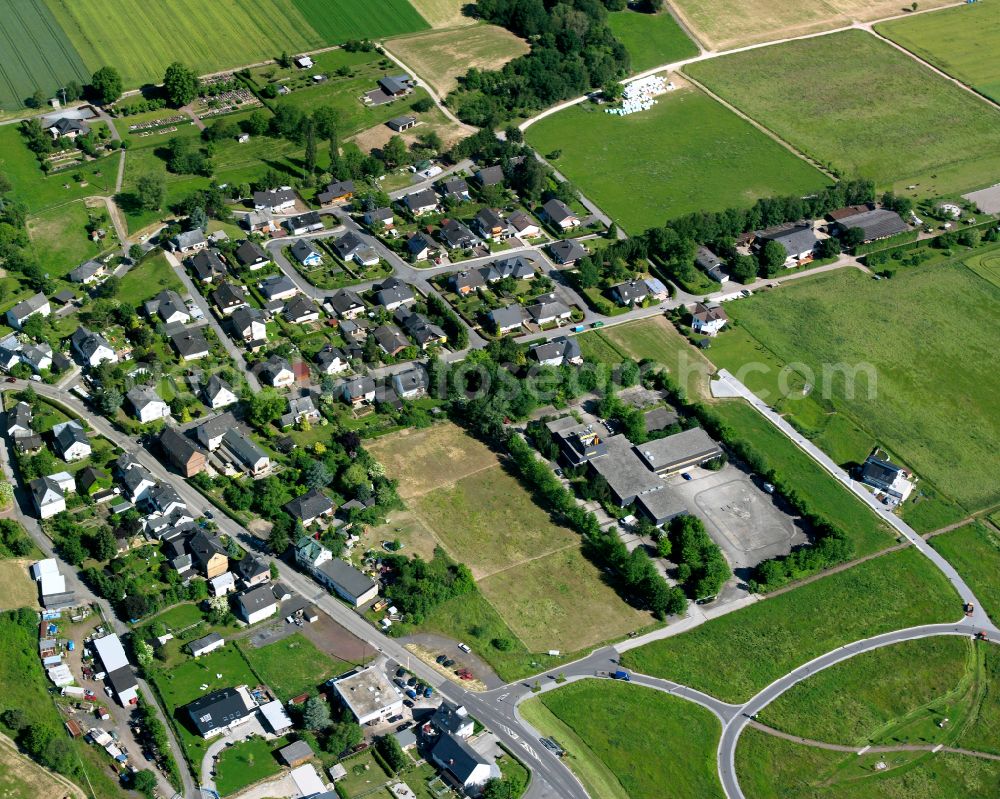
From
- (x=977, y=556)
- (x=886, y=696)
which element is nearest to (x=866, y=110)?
(x=977, y=556)

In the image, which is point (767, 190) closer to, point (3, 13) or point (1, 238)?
point (1, 238)

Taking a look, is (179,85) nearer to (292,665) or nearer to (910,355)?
(292,665)

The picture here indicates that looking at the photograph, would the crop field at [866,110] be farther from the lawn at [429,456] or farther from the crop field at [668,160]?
the lawn at [429,456]

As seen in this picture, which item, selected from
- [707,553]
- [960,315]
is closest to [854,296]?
[960,315]

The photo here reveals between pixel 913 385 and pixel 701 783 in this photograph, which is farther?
pixel 913 385

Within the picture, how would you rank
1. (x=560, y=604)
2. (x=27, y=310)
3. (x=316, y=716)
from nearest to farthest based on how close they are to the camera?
(x=316, y=716), (x=560, y=604), (x=27, y=310)

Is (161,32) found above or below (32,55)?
below

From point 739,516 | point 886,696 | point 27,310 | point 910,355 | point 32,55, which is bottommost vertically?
point 886,696
